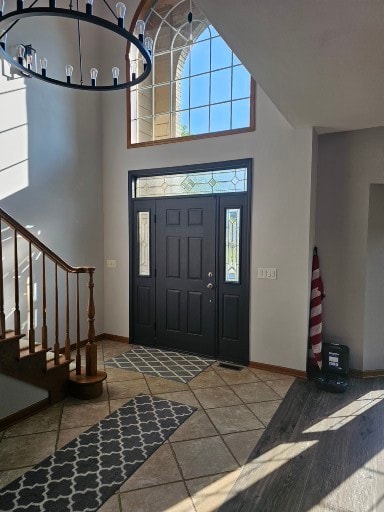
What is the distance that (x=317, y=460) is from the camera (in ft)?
7.74

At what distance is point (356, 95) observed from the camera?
2729 mm

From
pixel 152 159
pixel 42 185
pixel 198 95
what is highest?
pixel 198 95

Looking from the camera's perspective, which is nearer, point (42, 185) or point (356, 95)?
point (356, 95)

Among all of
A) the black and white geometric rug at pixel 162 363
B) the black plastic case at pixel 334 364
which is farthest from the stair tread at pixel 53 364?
the black plastic case at pixel 334 364

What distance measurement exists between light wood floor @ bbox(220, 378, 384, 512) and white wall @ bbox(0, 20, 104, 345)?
2.91 metres

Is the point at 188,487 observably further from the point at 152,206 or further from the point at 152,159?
the point at 152,159

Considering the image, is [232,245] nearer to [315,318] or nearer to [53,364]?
[315,318]

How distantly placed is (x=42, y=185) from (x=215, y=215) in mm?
2152

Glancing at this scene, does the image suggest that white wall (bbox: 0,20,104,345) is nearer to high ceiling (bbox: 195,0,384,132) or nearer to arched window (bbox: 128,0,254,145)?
arched window (bbox: 128,0,254,145)

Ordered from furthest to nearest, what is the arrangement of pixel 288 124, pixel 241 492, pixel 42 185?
pixel 42 185 < pixel 288 124 < pixel 241 492

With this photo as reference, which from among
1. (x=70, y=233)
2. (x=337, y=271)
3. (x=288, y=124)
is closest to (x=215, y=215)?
(x=288, y=124)

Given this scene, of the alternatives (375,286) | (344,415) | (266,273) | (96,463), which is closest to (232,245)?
(266,273)

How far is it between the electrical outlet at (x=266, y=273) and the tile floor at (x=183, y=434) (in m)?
1.11

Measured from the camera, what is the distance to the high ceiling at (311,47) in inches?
67.4
